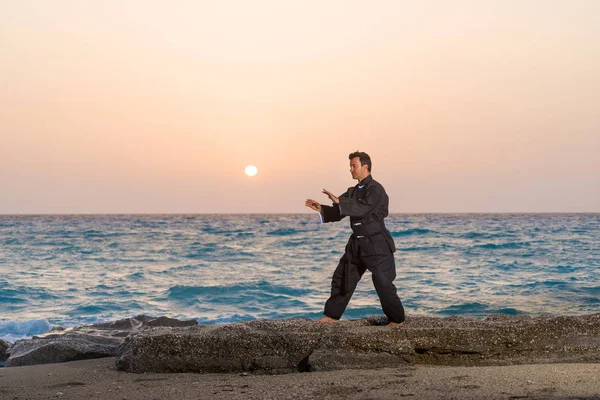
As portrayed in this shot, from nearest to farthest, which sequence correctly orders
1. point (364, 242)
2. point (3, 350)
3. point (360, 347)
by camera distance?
point (360, 347)
point (364, 242)
point (3, 350)

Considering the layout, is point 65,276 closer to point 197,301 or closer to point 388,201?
point 197,301

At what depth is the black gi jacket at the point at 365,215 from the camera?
6797 mm

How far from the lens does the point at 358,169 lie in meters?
6.97

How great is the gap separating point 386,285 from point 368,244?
440 mm

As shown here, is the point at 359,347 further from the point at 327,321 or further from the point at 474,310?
Result: the point at 474,310

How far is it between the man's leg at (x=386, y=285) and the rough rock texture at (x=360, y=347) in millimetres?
240

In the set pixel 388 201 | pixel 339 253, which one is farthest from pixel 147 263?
pixel 388 201

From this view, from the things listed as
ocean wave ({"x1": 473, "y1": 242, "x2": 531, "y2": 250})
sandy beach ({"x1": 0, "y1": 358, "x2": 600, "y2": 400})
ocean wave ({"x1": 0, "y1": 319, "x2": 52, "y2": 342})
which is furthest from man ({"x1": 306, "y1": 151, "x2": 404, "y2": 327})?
ocean wave ({"x1": 473, "y1": 242, "x2": 531, "y2": 250})

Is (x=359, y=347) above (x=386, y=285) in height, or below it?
below

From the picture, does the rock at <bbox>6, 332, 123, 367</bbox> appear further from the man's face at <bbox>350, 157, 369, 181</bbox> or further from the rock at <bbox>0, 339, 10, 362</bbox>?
the man's face at <bbox>350, 157, 369, 181</bbox>

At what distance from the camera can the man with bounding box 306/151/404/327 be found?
6.78m

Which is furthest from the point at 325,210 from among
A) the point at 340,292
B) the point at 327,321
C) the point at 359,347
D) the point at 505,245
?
the point at 505,245

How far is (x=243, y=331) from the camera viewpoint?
6613mm

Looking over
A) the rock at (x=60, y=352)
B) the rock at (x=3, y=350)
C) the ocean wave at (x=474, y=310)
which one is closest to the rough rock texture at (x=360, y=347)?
the rock at (x=60, y=352)
